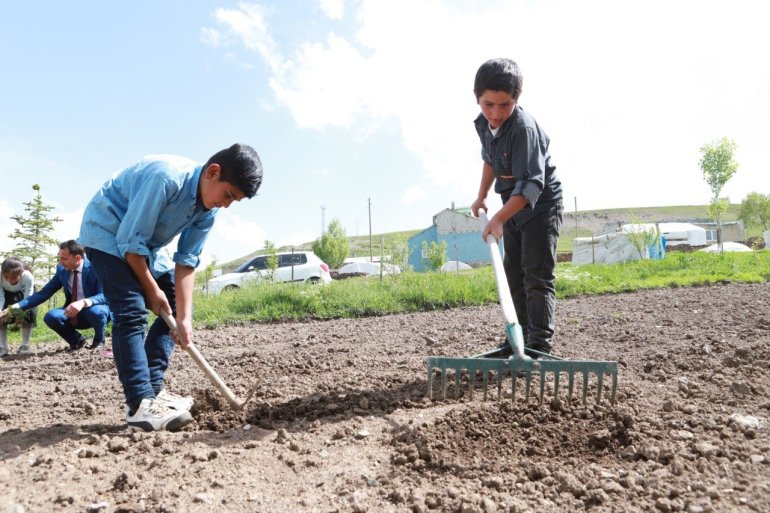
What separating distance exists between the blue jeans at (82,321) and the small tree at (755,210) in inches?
2329

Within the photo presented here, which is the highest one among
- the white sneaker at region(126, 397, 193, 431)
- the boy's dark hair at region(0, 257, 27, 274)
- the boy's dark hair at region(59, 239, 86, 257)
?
the boy's dark hair at region(59, 239, 86, 257)

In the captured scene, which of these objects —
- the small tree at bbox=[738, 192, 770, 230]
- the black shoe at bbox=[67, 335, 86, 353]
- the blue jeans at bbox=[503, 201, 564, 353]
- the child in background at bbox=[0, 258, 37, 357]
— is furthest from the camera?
the small tree at bbox=[738, 192, 770, 230]

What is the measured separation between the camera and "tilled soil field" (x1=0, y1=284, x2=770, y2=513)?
1859 millimetres

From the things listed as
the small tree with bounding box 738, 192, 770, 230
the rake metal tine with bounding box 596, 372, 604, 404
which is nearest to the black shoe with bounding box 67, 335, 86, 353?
the rake metal tine with bounding box 596, 372, 604, 404

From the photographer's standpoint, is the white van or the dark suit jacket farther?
the white van

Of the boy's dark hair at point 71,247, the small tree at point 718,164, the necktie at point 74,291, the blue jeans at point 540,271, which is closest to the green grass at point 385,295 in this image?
the necktie at point 74,291

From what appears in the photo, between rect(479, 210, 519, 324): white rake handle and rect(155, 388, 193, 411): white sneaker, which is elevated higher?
rect(479, 210, 519, 324): white rake handle

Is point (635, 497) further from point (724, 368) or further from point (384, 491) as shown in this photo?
point (724, 368)

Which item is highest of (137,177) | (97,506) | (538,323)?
(137,177)

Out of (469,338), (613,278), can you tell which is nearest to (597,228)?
(613,278)

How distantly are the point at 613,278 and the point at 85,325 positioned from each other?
8.69 meters

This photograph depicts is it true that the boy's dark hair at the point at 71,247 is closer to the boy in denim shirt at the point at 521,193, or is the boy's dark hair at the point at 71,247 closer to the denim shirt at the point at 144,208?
the denim shirt at the point at 144,208

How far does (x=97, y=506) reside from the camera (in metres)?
1.88

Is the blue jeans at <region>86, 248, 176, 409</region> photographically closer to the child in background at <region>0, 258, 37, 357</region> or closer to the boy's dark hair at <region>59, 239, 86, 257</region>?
the boy's dark hair at <region>59, 239, 86, 257</region>
